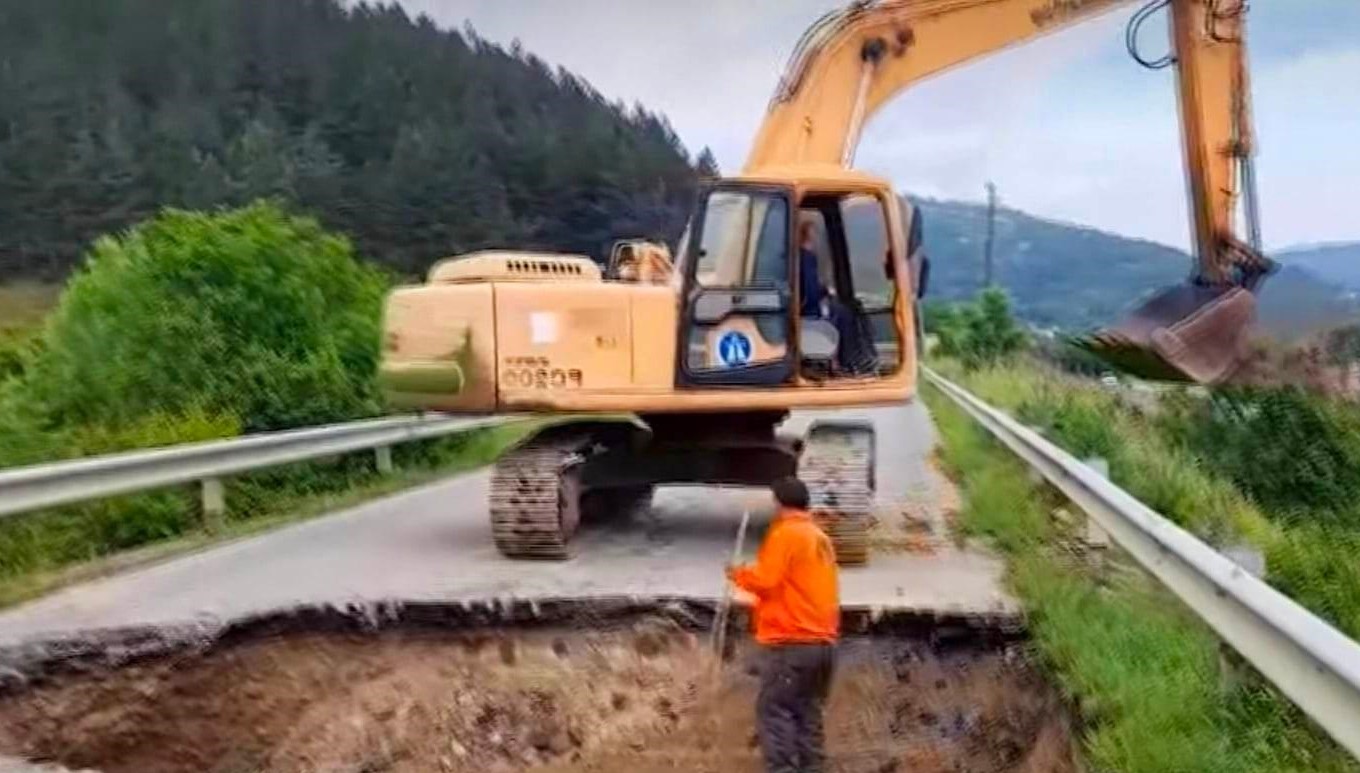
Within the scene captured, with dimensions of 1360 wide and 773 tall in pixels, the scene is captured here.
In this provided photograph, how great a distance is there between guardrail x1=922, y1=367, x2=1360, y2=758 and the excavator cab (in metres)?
2.61

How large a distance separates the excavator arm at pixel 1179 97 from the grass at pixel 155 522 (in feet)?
15.1

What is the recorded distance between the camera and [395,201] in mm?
51500

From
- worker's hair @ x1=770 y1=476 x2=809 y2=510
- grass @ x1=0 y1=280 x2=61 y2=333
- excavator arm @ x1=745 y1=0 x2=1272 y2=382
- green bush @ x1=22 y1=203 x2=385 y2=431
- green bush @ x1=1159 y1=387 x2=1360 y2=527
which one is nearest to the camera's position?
worker's hair @ x1=770 y1=476 x2=809 y2=510

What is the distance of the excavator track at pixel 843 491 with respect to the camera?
9.65 metres

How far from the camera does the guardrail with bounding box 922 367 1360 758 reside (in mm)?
4035

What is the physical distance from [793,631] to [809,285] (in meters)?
4.74

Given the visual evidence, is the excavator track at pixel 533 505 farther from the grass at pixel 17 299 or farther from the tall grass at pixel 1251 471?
the grass at pixel 17 299

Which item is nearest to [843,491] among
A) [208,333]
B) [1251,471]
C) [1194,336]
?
[1194,336]

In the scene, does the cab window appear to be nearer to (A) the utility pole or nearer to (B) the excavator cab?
(B) the excavator cab

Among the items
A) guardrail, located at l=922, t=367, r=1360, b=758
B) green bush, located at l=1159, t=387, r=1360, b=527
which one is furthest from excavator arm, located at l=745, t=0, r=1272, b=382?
guardrail, located at l=922, t=367, r=1360, b=758

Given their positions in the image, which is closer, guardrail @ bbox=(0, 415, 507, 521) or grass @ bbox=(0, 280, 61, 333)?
guardrail @ bbox=(0, 415, 507, 521)

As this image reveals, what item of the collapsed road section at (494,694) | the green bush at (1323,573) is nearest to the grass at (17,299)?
the collapsed road section at (494,694)

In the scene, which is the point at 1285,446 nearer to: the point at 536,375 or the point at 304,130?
the point at 536,375

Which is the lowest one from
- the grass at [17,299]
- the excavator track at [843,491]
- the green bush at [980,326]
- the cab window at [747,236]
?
the green bush at [980,326]
